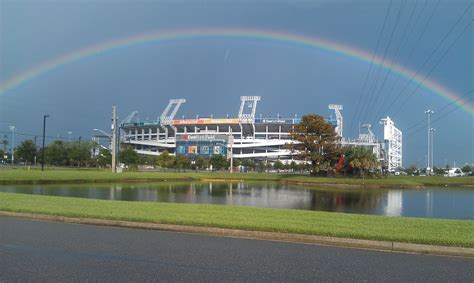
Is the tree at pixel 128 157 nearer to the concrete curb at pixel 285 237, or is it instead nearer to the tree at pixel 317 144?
the tree at pixel 317 144

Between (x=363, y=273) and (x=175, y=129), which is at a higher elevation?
(x=175, y=129)

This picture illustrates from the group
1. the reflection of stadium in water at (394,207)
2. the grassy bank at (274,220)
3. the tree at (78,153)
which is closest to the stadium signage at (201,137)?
the tree at (78,153)

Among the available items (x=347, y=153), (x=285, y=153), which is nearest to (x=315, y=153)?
(x=347, y=153)

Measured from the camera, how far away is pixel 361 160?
65.9 m

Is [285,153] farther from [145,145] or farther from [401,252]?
[401,252]

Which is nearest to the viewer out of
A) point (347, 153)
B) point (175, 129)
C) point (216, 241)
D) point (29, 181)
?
point (216, 241)

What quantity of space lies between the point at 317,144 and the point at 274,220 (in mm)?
58347

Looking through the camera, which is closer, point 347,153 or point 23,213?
point 23,213

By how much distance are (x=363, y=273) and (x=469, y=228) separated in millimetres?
6423

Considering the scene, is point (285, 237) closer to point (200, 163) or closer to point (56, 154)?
point (56, 154)

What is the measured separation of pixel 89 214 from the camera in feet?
47.0

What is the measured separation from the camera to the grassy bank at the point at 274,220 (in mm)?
11469

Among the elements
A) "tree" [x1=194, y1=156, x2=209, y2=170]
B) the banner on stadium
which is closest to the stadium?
the banner on stadium

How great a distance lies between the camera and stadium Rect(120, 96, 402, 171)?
532 ft
